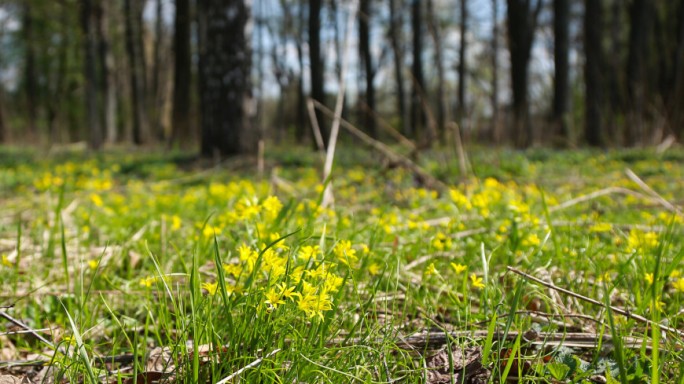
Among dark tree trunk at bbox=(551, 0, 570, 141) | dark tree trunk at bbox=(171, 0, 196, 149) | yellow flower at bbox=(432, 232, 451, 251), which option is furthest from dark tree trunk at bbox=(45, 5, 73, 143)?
dark tree trunk at bbox=(551, 0, 570, 141)

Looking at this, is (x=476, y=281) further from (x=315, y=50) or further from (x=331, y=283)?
(x=315, y=50)

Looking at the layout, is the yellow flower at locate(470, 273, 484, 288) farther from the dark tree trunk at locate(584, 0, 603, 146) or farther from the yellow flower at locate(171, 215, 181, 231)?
the dark tree trunk at locate(584, 0, 603, 146)

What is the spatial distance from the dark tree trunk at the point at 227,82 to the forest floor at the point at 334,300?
15.4 feet

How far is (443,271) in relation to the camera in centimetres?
207

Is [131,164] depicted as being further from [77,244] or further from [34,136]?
[34,136]

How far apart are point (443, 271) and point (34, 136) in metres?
23.6

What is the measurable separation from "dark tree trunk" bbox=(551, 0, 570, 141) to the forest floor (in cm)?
973

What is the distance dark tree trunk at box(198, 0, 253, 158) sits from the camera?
8336mm

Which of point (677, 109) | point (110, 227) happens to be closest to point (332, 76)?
point (677, 109)

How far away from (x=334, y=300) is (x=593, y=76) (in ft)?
46.7

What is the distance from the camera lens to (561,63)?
1309 centimetres

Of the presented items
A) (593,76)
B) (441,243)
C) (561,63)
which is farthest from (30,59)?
(441,243)

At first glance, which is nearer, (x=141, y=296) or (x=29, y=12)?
(x=141, y=296)

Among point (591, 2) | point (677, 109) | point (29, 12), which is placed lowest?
point (677, 109)
